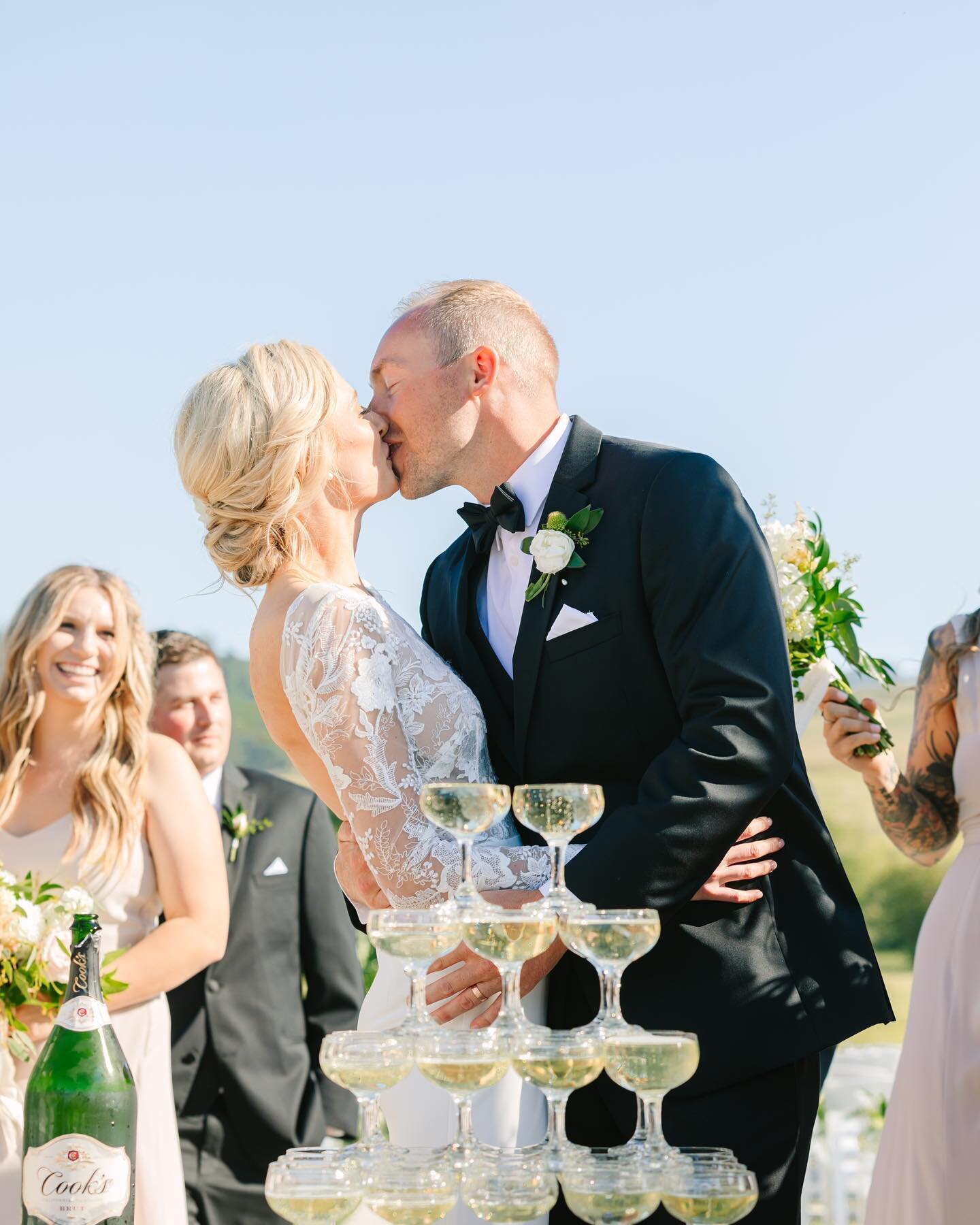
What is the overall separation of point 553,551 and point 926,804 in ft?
6.88

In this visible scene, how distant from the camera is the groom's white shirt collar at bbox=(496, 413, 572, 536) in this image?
3650mm

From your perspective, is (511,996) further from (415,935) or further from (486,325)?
(486,325)

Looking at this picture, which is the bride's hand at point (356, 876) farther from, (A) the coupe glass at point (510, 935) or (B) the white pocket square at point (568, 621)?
(A) the coupe glass at point (510, 935)

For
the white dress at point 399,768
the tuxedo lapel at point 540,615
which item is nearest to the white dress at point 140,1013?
the white dress at point 399,768

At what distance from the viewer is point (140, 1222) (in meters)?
4.16

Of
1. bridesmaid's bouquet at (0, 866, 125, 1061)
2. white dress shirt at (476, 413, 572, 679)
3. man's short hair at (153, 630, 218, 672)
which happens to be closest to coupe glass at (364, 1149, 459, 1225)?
bridesmaid's bouquet at (0, 866, 125, 1061)

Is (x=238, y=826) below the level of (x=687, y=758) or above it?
below

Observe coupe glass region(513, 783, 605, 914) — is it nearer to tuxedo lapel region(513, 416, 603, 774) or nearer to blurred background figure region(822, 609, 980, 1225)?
tuxedo lapel region(513, 416, 603, 774)

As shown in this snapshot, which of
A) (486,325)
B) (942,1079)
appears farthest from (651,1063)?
(942,1079)

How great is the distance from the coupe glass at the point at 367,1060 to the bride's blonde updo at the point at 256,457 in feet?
6.29

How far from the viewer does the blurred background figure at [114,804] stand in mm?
4707

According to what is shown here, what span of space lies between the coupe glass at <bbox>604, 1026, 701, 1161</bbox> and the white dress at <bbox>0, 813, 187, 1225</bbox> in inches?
114

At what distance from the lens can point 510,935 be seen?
1.87 m

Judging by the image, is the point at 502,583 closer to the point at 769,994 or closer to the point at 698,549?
the point at 698,549
